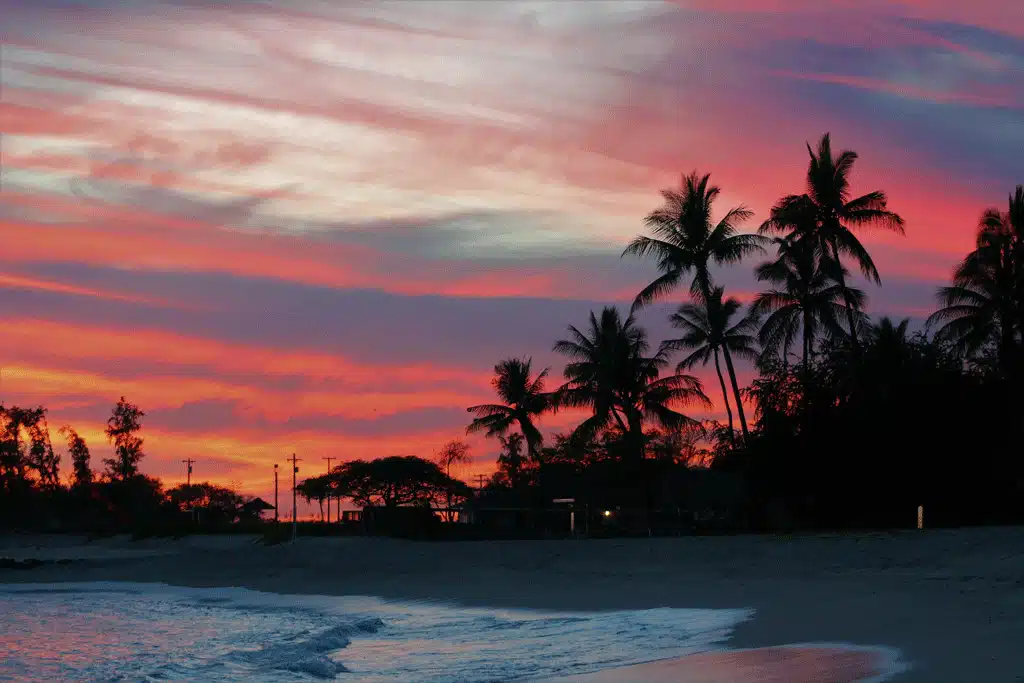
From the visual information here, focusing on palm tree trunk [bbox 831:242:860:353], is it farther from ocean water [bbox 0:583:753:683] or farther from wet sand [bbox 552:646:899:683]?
wet sand [bbox 552:646:899:683]

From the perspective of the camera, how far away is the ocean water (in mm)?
16797

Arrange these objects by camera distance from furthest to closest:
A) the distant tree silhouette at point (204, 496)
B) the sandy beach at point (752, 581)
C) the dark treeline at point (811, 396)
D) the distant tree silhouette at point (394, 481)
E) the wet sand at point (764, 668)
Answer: the distant tree silhouette at point (204, 496) → the distant tree silhouette at point (394, 481) → the dark treeline at point (811, 396) → the sandy beach at point (752, 581) → the wet sand at point (764, 668)

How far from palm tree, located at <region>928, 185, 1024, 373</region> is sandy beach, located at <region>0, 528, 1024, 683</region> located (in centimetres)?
1928

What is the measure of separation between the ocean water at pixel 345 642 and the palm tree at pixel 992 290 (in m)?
26.7

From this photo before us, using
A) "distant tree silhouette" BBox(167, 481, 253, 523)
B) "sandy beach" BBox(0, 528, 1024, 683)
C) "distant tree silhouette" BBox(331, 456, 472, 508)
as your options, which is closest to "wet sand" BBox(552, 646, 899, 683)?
"sandy beach" BBox(0, 528, 1024, 683)

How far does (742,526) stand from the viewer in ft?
139

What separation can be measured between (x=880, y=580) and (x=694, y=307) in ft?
86.1

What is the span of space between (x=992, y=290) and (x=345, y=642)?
33291 millimetres

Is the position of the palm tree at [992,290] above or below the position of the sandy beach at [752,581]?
above

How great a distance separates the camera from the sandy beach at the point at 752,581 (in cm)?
1363

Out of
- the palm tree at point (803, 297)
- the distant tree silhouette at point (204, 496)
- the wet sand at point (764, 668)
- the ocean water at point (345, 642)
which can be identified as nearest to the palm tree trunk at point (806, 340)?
the palm tree at point (803, 297)

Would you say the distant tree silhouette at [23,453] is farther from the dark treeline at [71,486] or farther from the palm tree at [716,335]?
the palm tree at [716,335]

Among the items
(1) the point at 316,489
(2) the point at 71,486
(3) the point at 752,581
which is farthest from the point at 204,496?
(3) the point at 752,581

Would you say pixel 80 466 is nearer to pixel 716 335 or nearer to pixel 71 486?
pixel 71 486
